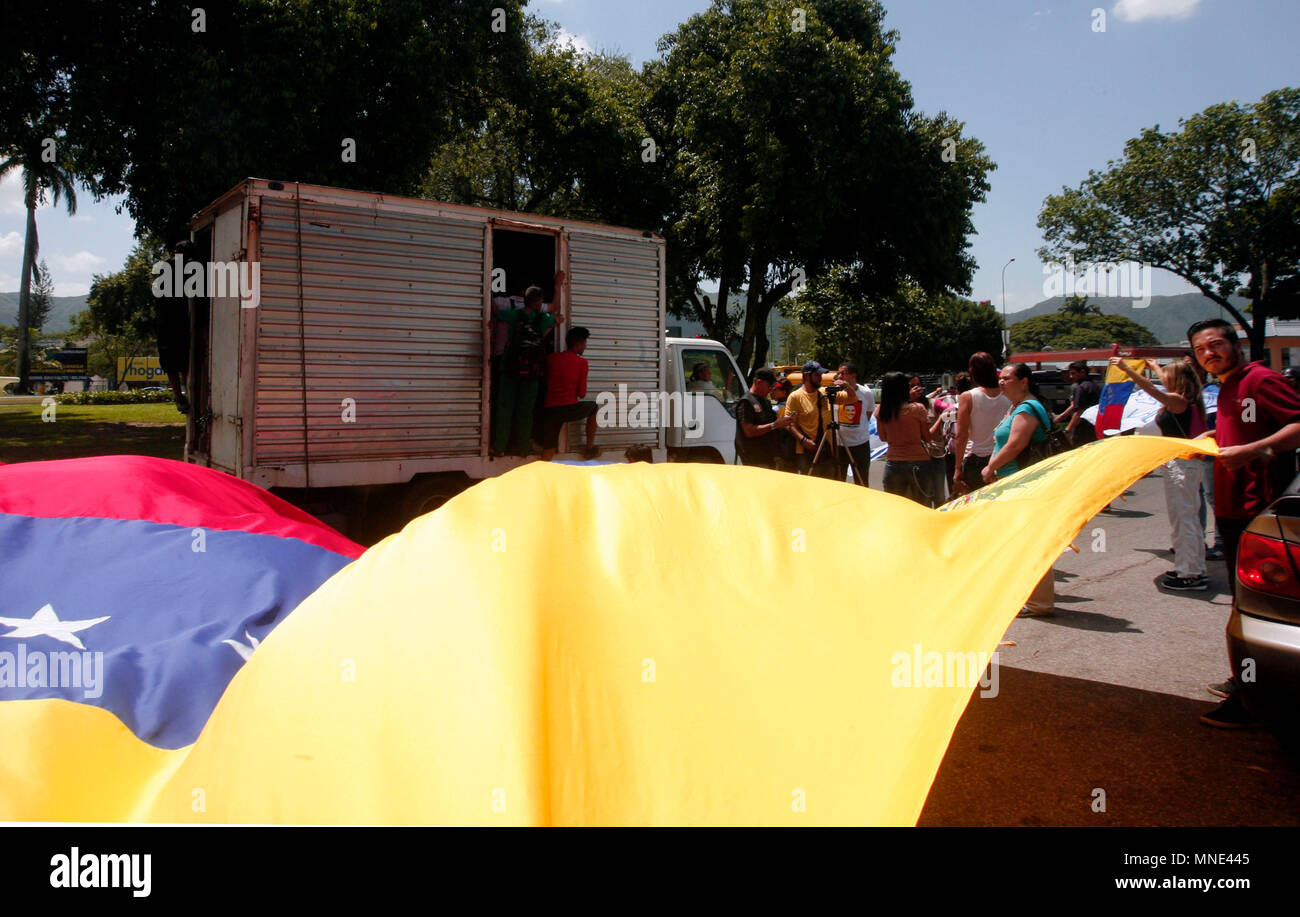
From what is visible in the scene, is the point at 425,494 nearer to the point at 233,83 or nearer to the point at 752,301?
the point at 233,83

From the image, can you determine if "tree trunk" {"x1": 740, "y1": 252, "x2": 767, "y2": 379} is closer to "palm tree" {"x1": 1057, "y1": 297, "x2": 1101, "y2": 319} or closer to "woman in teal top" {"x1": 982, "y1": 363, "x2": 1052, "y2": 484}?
"woman in teal top" {"x1": 982, "y1": 363, "x2": 1052, "y2": 484}

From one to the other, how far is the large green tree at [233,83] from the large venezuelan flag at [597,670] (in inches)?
485

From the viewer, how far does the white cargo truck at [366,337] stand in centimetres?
684

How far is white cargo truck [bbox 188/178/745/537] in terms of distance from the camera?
6.84 meters

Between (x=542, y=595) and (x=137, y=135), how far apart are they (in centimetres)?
1591

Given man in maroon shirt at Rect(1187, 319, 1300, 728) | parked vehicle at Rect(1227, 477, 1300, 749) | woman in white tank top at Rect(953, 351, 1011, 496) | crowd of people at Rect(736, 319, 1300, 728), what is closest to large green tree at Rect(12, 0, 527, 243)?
crowd of people at Rect(736, 319, 1300, 728)

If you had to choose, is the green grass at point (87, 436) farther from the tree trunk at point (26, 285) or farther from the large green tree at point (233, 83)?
the tree trunk at point (26, 285)


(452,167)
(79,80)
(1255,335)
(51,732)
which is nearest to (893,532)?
(51,732)

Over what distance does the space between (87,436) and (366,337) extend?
19157mm

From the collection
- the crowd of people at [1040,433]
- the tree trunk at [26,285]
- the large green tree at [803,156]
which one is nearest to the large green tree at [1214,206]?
the large green tree at [803,156]

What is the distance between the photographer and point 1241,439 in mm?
4266

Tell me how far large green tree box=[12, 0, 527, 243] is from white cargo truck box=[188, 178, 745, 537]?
644cm

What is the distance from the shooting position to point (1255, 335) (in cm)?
3722
